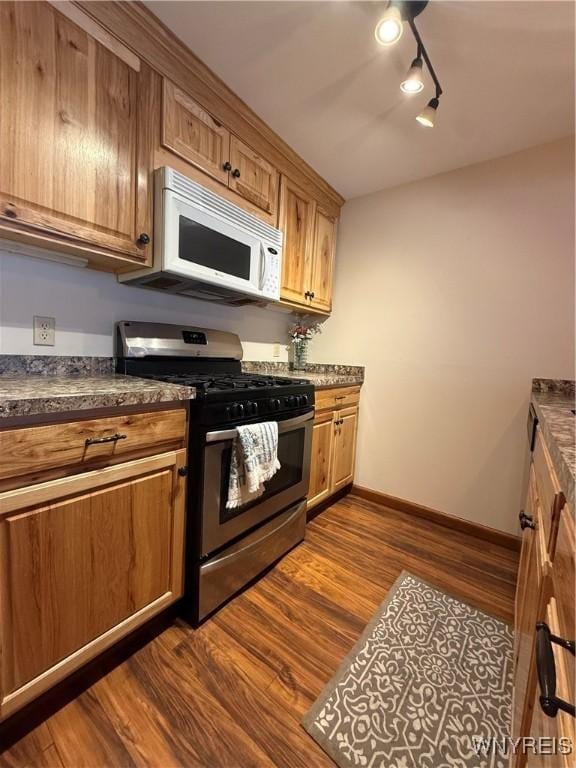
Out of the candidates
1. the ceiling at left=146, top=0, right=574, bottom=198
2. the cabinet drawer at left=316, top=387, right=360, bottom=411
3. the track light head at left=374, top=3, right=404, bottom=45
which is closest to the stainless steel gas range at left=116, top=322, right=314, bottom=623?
the cabinet drawer at left=316, top=387, right=360, bottom=411

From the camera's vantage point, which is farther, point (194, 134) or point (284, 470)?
point (284, 470)

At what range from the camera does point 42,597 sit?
2.99 feet

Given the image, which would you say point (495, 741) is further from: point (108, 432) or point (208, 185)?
point (208, 185)

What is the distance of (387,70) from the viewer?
141 cm

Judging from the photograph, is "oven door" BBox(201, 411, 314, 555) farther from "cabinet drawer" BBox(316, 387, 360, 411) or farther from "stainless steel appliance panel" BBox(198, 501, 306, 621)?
"cabinet drawer" BBox(316, 387, 360, 411)

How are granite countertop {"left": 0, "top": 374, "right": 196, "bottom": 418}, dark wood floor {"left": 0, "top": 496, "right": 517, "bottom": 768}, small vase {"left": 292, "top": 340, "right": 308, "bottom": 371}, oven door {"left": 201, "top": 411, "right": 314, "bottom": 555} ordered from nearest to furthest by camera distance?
granite countertop {"left": 0, "top": 374, "right": 196, "bottom": 418} → dark wood floor {"left": 0, "top": 496, "right": 517, "bottom": 768} → oven door {"left": 201, "top": 411, "right": 314, "bottom": 555} → small vase {"left": 292, "top": 340, "right": 308, "bottom": 371}

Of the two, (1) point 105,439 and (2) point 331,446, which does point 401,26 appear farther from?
(2) point 331,446

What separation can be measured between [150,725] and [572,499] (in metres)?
1.31

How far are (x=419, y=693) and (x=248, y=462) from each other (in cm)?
101

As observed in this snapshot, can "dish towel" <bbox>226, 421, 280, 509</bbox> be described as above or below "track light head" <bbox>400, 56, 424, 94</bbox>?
below

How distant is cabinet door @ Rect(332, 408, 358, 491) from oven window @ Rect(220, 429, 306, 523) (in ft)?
1.74

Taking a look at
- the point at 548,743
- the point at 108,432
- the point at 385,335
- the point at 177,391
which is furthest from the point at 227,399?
the point at 385,335

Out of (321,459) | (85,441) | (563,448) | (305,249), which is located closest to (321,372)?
(321,459)
